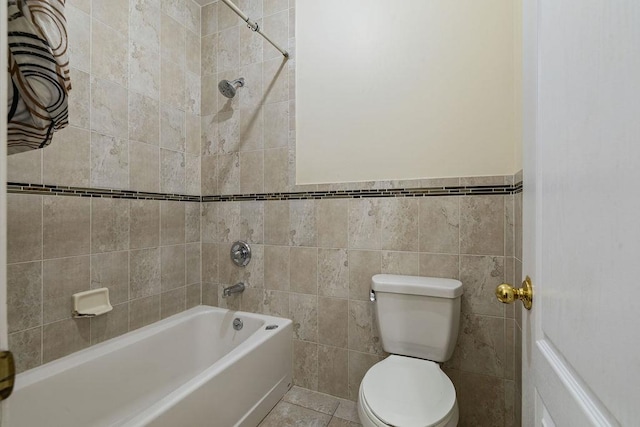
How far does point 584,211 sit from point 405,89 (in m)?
1.30

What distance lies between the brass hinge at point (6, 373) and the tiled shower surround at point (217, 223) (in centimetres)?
123

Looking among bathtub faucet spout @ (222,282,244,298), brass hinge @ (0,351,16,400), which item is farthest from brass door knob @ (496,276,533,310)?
bathtub faucet spout @ (222,282,244,298)

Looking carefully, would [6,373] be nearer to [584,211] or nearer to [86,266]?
[584,211]

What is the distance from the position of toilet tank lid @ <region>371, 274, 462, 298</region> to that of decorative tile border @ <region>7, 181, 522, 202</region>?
0.42 m

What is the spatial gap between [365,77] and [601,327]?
1522mm

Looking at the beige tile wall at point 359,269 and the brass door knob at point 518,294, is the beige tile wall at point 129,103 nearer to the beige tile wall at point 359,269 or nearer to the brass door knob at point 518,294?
the beige tile wall at point 359,269

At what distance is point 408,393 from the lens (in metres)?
1.06

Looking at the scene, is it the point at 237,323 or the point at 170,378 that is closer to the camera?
the point at 170,378

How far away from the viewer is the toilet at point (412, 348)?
0.99 m

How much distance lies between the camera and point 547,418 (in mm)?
502

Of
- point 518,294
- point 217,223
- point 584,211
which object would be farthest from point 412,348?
point 217,223

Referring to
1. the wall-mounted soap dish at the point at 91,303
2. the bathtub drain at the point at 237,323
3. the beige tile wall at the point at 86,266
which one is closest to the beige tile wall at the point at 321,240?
the bathtub drain at the point at 237,323

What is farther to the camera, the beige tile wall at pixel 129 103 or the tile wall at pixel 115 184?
the beige tile wall at pixel 129 103

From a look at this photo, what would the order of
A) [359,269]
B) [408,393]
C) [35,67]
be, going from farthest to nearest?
[359,269], [408,393], [35,67]
